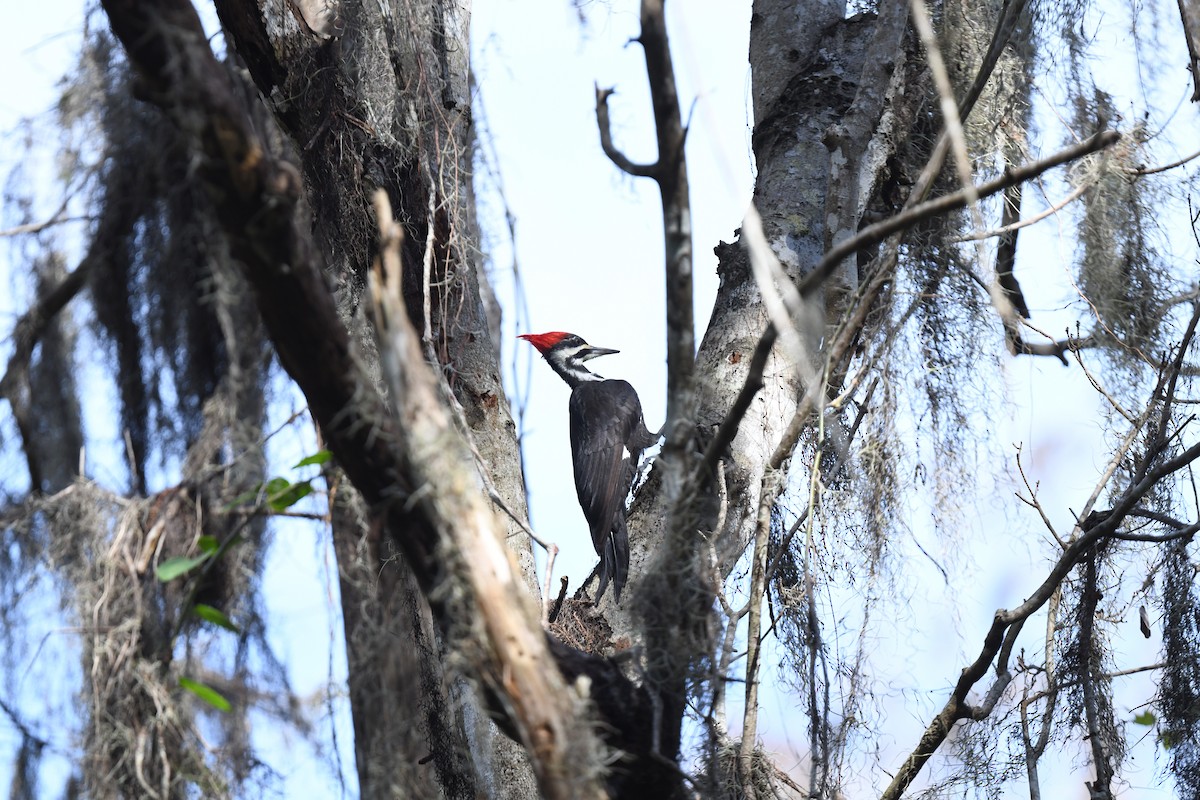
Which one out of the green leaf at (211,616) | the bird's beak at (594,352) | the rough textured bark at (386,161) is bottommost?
the green leaf at (211,616)

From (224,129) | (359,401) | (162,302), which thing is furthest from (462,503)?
(162,302)

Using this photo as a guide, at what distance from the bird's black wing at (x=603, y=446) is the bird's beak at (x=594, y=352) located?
0.89 feet

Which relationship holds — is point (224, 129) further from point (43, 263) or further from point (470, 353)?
point (43, 263)

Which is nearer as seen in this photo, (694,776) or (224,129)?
(224,129)

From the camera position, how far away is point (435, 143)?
278 centimetres

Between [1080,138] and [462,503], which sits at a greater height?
[1080,138]

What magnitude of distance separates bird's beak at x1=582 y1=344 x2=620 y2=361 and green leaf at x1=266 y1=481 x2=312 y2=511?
3442 millimetres

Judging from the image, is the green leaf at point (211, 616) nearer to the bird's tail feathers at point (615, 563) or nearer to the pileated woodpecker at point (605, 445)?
the bird's tail feathers at point (615, 563)

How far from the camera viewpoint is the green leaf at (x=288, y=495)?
188 cm

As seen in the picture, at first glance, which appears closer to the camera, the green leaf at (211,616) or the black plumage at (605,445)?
the green leaf at (211,616)

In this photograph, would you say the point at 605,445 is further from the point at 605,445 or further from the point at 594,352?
the point at 594,352

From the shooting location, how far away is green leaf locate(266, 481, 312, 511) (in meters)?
1.88

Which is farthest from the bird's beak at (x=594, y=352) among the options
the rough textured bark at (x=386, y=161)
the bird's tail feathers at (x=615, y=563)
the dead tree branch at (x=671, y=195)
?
the dead tree branch at (x=671, y=195)

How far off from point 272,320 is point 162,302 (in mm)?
2924
